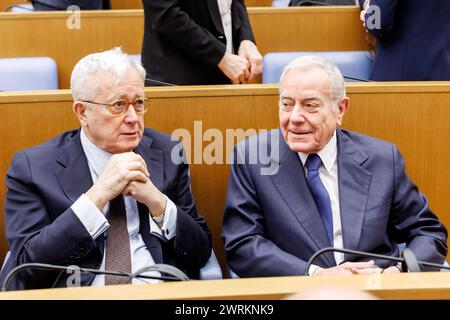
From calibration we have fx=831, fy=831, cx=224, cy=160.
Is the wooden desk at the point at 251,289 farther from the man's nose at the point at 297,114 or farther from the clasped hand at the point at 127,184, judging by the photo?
the man's nose at the point at 297,114

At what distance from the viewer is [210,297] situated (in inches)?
49.5

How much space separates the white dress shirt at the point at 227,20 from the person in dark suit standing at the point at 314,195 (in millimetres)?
706

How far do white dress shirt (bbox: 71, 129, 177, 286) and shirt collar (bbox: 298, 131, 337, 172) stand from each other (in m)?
0.35

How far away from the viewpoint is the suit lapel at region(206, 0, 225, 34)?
2.63m

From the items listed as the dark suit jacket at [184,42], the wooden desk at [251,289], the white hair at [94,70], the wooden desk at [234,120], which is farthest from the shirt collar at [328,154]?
the wooden desk at [251,289]

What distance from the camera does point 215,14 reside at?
2.66 metres

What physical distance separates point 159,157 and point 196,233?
232 millimetres

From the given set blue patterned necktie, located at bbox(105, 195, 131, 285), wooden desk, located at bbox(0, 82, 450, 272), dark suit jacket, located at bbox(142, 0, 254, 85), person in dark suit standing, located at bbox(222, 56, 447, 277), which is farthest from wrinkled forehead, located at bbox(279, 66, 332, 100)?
dark suit jacket, located at bbox(142, 0, 254, 85)

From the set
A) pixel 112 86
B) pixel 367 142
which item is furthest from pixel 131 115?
pixel 367 142

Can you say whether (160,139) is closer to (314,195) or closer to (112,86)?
(112,86)

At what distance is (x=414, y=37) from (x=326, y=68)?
76 cm

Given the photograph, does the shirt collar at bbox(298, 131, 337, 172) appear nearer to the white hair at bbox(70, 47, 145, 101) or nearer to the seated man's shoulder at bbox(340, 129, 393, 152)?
the seated man's shoulder at bbox(340, 129, 393, 152)

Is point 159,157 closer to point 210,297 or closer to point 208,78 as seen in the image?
point 208,78
